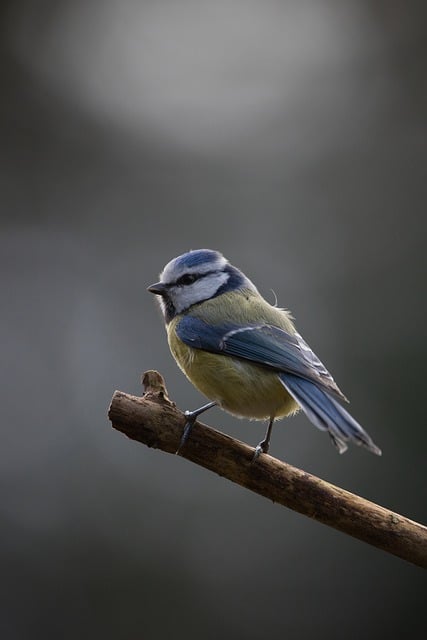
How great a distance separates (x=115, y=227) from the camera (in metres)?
5.52

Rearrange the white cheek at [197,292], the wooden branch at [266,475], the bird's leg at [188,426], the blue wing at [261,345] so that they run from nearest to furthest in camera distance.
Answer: the wooden branch at [266,475] → the bird's leg at [188,426] → the blue wing at [261,345] → the white cheek at [197,292]

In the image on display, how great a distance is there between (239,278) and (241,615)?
234 cm

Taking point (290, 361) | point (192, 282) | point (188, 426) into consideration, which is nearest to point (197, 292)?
point (192, 282)

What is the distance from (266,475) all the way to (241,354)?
41 centimetres

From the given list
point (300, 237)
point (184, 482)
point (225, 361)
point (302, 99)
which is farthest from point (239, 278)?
point (302, 99)

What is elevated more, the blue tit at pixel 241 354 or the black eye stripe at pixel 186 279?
the black eye stripe at pixel 186 279

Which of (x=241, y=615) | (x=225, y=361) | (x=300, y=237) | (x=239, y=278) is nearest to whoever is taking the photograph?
(x=225, y=361)

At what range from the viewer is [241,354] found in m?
2.40

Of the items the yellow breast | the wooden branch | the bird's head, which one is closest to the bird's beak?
the bird's head

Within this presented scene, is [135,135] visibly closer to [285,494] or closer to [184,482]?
[184,482]

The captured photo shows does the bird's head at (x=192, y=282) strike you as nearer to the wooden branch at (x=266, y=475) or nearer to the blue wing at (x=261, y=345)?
the blue wing at (x=261, y=345)

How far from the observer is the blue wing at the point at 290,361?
2.03 m

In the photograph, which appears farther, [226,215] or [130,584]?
[226,215]

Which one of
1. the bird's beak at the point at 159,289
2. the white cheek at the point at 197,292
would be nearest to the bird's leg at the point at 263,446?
the white cheek at the point at 197,292
